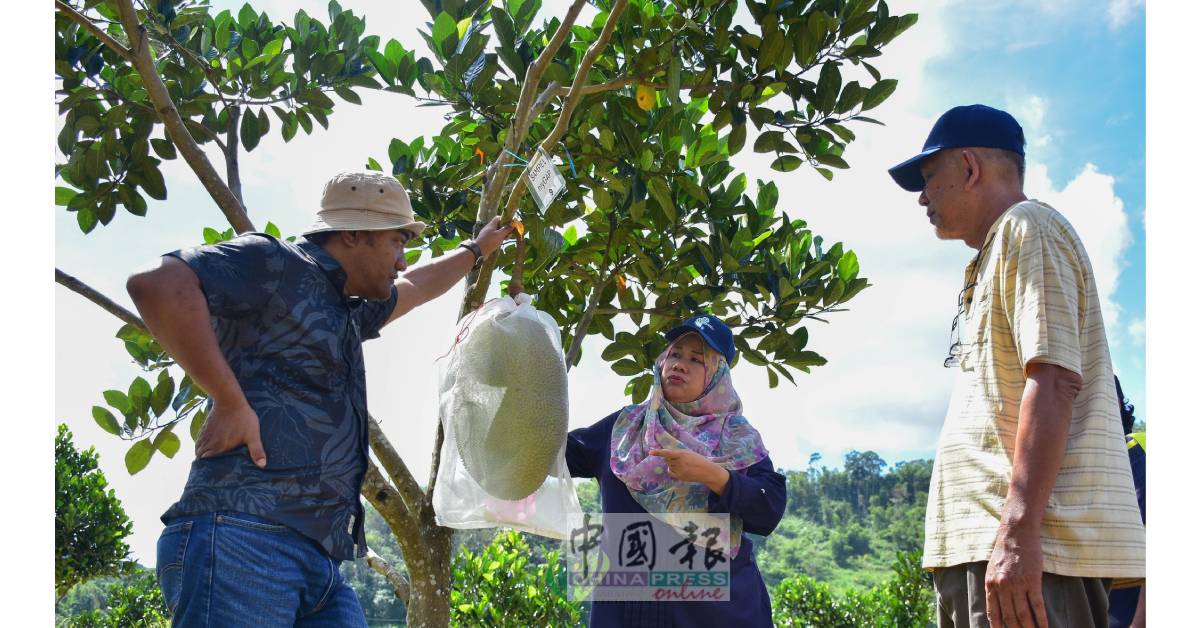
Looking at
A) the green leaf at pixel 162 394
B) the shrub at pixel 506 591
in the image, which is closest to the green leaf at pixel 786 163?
the green leaf at pixel 162 394

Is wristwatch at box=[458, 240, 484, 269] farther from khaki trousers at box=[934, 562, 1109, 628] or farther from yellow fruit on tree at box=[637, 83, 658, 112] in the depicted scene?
khaki trousers at box=[934, 562, 1109, 628]

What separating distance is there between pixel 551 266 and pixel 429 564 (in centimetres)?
110

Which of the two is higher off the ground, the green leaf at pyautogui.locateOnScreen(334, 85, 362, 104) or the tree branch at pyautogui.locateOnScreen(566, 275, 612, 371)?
the green leaf at pyautogui.locateOnScreen(334, 85, 362, 104)

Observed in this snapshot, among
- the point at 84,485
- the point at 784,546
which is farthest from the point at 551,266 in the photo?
the point at 784,546

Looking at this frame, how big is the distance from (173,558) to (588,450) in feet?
3.79

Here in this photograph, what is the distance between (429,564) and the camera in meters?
2.53

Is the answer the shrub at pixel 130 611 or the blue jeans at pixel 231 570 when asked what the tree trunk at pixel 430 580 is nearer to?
the blue jeans at pixel 231 570

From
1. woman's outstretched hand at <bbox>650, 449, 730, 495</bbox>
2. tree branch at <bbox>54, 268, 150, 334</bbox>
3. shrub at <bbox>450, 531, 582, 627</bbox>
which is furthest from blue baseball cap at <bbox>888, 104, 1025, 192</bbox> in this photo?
shrub at <bbox>450, 531, 582, 627</bbox>

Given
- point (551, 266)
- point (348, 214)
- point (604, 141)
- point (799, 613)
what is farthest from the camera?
point (799, 613)

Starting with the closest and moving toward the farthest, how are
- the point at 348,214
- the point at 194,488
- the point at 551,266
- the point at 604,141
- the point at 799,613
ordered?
1. the point at 194,488
2. the point at 348,214
3. the point at 604,141
4. the point at 551,266
5. the point at 799,613

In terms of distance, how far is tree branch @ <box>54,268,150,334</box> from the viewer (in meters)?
2.71

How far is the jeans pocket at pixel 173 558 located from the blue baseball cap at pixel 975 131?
1342mm

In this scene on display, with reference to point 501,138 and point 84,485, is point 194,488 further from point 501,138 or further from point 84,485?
point 84,485

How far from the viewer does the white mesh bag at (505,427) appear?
6.84 ft
